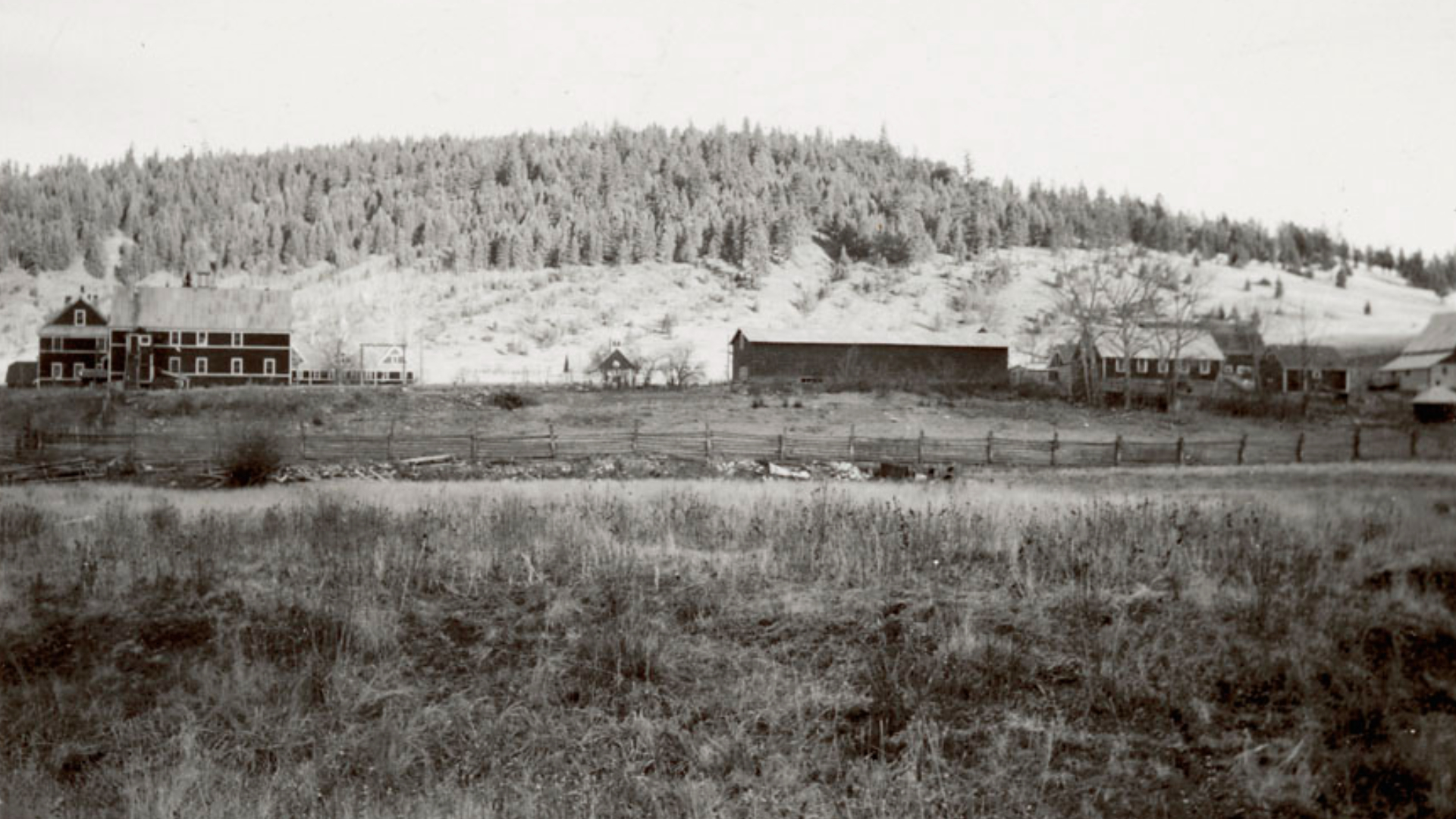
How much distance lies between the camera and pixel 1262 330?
8900cm

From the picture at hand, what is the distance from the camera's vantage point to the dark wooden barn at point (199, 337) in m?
69.6

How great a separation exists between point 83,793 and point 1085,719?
25.3 ft

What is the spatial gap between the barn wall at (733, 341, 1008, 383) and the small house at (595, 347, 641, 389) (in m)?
7.45

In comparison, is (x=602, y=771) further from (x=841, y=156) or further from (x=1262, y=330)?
(x=841, y=156)

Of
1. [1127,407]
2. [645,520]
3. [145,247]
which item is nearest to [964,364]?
[1127,407]

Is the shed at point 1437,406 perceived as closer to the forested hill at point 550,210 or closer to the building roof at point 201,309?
the building roof at point 201,309

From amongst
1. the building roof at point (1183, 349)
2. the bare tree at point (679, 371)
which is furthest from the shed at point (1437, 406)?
the building roof at point (1183, 349)

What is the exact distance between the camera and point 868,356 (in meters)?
65.8

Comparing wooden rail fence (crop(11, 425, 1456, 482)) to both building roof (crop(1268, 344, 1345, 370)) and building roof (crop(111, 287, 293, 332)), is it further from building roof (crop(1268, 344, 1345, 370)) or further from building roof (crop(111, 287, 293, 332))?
building roof (crop(111, 287, 293, 332))

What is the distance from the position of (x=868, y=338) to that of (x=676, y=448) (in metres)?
34.8

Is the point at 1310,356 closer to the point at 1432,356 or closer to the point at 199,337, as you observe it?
the point at 1432,356

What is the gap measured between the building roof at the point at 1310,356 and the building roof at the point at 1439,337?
93.4 feet

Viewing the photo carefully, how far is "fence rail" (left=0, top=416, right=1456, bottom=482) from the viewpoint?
2823 cm

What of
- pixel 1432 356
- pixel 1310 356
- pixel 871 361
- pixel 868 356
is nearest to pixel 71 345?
pixel 868 356
